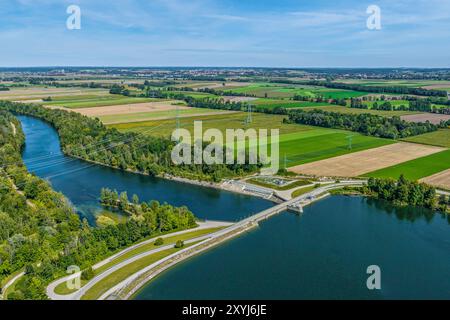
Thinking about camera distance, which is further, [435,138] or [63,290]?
[435,138]

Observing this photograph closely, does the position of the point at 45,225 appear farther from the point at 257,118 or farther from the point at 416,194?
the point at 257,118

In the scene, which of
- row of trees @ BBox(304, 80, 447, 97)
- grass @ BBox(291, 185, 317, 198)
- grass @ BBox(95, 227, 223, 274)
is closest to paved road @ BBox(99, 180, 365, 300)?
grass @ BBox(291, 185, 317, 198)

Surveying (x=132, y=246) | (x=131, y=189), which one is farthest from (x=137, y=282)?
(x=131, y=189)

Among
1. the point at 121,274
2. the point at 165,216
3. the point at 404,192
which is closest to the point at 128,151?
the point at 165,216

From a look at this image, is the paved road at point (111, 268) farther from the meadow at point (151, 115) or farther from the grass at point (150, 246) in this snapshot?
the meadow at point (151, 115)

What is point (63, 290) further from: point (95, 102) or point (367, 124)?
point (95, 102)

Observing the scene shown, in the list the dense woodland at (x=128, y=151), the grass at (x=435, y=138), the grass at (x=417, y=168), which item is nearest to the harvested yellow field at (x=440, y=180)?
the grass at (x=417, y=168)
